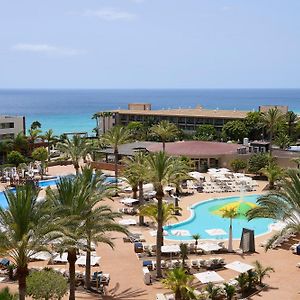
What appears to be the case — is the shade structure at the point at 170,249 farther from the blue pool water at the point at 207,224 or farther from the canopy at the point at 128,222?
the canopy at the point at 128,222

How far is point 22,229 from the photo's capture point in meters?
16.3

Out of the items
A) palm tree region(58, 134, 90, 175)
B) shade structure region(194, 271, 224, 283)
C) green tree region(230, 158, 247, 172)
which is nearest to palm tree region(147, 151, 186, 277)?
shade structure region(194, 271, 224, 283)

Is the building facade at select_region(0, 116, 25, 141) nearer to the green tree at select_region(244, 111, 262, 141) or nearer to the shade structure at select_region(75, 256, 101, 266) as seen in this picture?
the green tree at select_region(244, 111, 262, 141)

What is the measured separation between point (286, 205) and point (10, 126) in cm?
4971

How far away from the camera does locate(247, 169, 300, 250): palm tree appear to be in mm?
21328

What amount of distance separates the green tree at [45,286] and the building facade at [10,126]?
4851 cm

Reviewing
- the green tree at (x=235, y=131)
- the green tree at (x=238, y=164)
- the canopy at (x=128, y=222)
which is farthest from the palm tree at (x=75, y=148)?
the green tree at (x=235, y=131)

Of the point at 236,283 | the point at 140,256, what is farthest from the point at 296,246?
the point at 140,256

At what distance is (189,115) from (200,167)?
25.2 meters

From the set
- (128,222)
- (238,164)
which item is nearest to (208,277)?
(128,222)

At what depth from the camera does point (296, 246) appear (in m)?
27.1

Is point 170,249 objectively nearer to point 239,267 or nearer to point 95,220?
point 239,267


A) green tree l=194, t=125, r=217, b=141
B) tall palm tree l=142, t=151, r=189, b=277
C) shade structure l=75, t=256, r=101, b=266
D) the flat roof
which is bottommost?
shade structure l=75, t=256, r=101, b=266

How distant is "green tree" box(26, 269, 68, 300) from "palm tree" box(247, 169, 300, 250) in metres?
8.49
